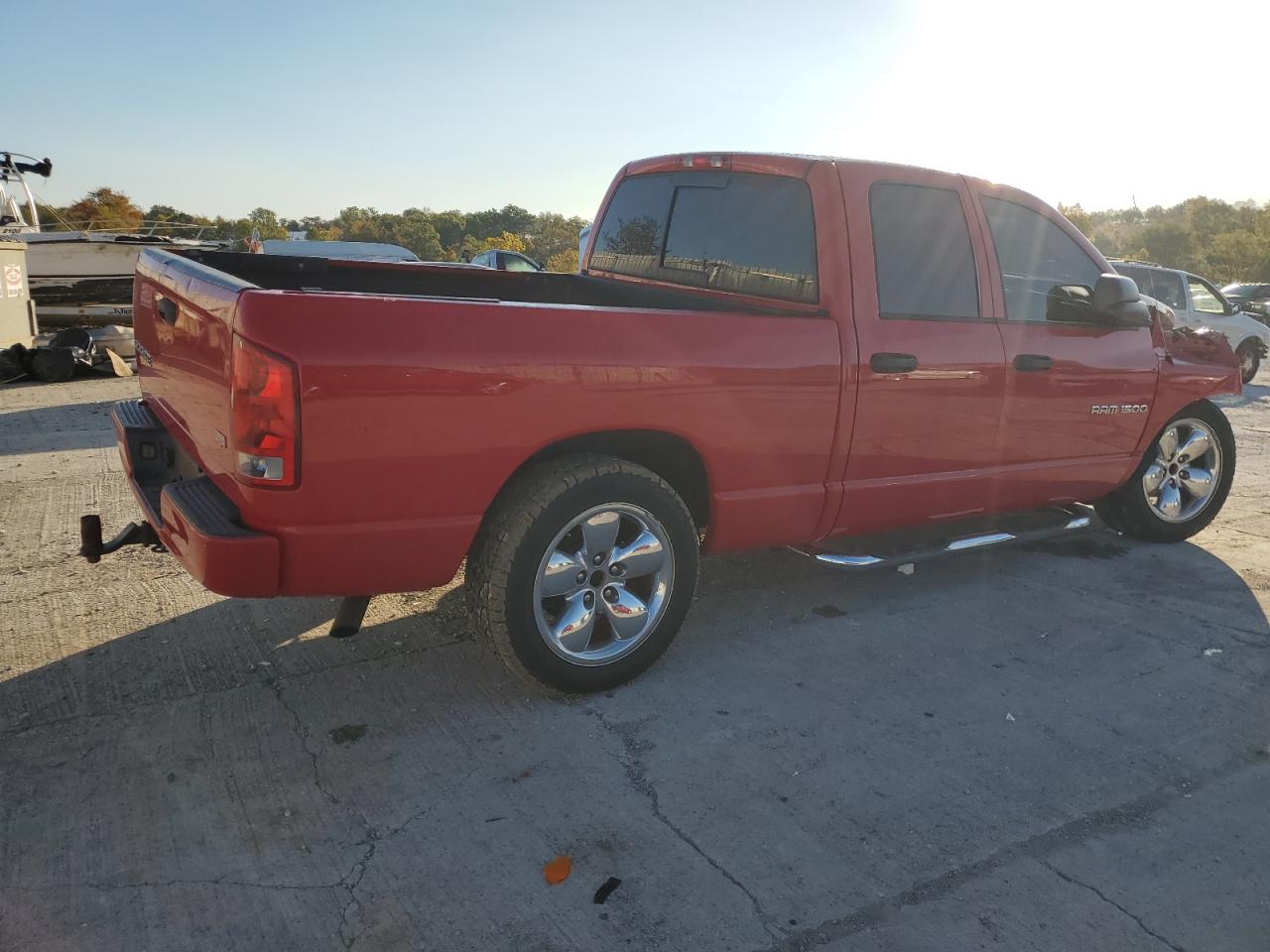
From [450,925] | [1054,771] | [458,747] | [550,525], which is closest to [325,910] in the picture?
[450,925]

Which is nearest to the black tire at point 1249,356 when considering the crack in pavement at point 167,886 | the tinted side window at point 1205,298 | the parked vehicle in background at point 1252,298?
the tinted side window at point 1205,298

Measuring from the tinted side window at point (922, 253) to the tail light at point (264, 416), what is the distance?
7.86ft

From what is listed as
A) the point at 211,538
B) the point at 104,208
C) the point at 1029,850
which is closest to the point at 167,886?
the point at 211,538

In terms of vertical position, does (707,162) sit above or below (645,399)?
above

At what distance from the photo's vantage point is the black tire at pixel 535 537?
3.11 m

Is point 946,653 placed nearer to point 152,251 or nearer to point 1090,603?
point 1090,603

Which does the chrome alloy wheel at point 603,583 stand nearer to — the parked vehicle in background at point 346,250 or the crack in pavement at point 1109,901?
the crack in pavement at point 1109,901

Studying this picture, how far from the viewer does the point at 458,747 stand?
121 inches

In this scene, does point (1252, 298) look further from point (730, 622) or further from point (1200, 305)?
point (730, 622)

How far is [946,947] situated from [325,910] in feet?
4.95

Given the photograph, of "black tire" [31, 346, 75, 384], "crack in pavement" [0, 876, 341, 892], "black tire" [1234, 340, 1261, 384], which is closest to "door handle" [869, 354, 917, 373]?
"crack in pavement" [0, 876, 341, 892]

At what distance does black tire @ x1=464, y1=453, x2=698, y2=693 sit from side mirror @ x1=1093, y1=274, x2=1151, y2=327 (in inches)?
97.1

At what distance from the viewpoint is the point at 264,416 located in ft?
8.57

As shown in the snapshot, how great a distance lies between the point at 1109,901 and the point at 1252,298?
28.3m
